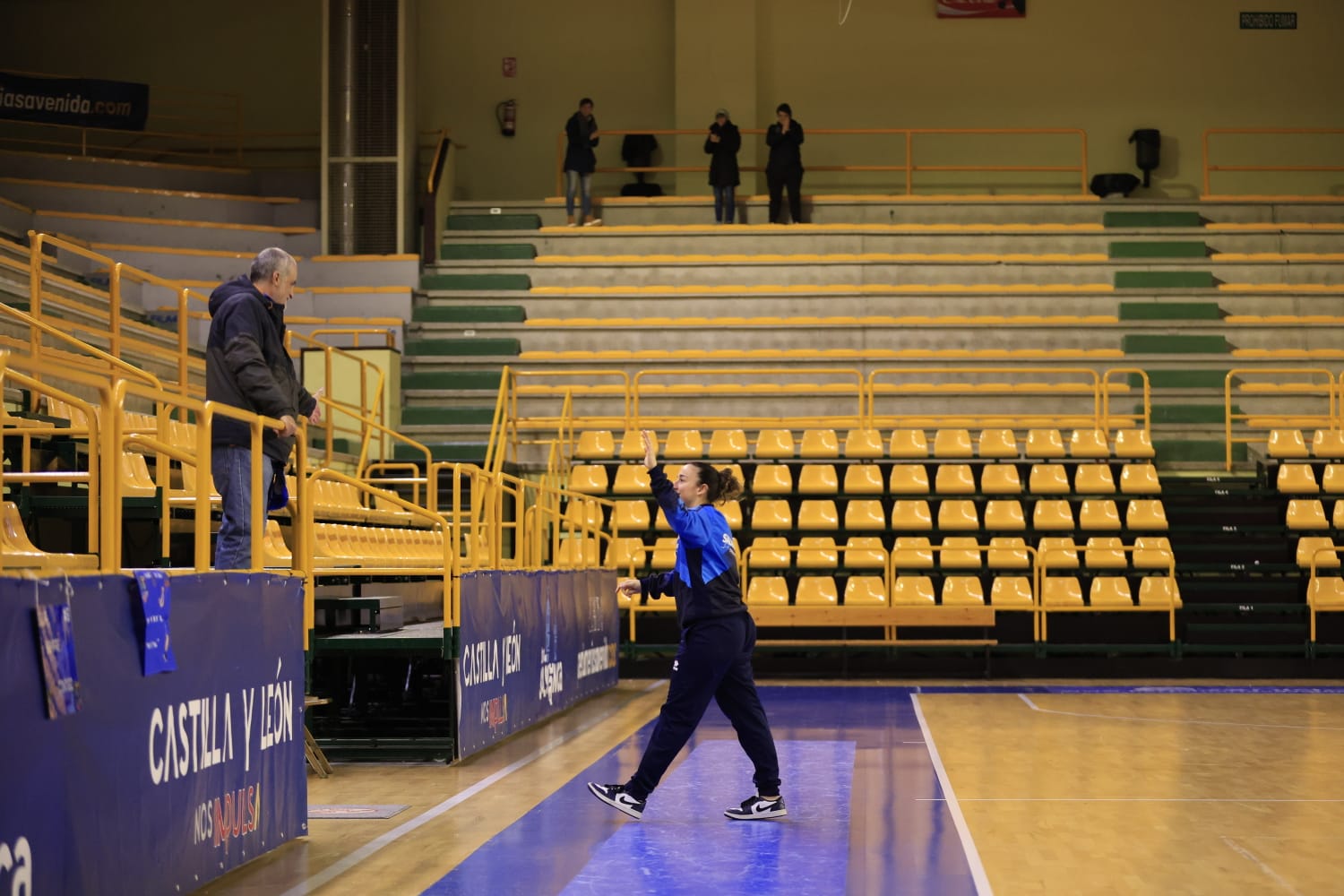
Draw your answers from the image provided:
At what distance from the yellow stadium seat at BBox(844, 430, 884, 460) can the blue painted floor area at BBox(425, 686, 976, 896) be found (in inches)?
288

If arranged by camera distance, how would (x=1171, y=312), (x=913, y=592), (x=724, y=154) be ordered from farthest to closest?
(x=724, y=154)
(x=1171, y=312)
(x=913, y=592)

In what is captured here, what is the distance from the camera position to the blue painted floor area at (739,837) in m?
5.62

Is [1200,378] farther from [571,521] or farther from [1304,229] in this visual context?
[571,521]

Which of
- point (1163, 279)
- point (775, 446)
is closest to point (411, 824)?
point (775, 446)

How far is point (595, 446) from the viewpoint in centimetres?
1722

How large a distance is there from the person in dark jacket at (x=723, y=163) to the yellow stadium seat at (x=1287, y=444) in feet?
25.9

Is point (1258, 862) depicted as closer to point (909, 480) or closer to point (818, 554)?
point (818, 554)

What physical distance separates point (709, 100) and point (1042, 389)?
7472 mm

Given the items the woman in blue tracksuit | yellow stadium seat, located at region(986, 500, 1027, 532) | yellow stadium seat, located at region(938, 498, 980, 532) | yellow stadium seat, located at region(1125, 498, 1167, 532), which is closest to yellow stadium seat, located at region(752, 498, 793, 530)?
yellow stadium seat, located at region(938, 498, 980, 532)

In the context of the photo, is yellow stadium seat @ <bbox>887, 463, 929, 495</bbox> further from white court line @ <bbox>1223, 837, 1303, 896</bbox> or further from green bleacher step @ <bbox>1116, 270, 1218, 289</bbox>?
white court line @ <bbox>1223, 837, 1303, 896</bbox>

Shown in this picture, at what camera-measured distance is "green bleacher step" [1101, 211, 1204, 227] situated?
70.4ft

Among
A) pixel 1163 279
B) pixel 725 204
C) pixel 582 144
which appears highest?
pixel 582 144

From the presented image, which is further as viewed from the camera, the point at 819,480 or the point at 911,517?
the point at 819,480

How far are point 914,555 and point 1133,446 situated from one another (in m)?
3.01
